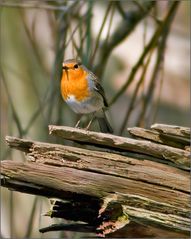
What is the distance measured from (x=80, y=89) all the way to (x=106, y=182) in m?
1.57

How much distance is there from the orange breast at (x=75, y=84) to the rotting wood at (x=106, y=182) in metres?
1.33

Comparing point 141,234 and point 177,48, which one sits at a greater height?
point 177,48

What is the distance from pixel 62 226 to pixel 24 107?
403 centimetres

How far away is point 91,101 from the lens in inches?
178

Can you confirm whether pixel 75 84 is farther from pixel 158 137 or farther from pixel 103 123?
pixel 158 137

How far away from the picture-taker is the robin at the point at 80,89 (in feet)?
14.6

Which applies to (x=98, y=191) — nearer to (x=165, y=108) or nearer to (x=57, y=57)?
(x=57, y=57)

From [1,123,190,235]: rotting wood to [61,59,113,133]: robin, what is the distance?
4.30ft

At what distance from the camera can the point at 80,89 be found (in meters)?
4.52

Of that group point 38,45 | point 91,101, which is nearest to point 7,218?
point 38,45

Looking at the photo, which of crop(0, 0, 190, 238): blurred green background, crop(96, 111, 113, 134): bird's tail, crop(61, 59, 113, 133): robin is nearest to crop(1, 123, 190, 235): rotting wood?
crop(0, 0, 190, 238): blurred green background

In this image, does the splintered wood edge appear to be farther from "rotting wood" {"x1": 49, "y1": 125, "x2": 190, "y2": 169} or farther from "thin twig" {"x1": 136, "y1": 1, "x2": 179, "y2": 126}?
"thin twig" {"x1": 136, "y1": 1, "x2": 179, "y2": 126}

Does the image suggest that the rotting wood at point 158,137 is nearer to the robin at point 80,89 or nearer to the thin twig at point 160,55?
the robin at point 80,89

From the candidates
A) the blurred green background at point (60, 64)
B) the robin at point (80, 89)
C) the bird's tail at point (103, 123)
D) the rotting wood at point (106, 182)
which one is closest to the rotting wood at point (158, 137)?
the rotting wood at point (106, 182)
